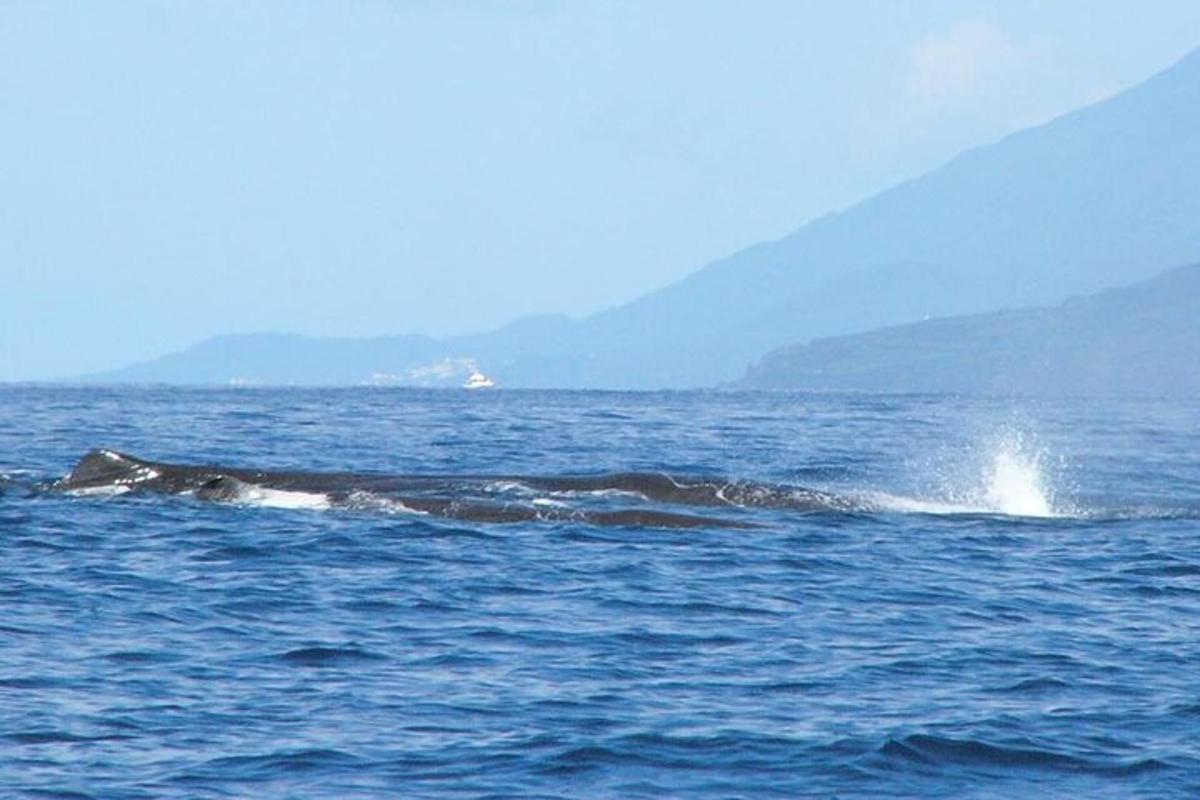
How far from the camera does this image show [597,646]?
66.1ft

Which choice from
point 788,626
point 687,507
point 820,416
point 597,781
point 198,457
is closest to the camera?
point 597,781

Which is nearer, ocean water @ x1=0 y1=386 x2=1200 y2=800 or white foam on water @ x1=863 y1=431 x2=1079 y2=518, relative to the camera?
ocean water @ x1=0 y1=386 x2=1200 y2=800

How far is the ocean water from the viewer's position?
15.6 meters

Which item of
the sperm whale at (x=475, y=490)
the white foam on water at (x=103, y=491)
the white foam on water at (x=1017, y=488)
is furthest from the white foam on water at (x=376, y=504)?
the white foam on water at (x=1017, y=488)

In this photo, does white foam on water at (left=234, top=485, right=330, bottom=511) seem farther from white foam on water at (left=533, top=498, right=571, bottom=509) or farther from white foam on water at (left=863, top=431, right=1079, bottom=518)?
white foam on water at (left=863, top=431, right=1079, bottom=518)

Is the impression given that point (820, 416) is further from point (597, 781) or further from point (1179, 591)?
point (597, 781)

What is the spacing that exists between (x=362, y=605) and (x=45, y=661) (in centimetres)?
436

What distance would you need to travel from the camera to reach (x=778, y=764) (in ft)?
51.5

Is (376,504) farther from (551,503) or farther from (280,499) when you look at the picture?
(551,503)

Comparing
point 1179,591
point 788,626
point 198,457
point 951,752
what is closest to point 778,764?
point 951,752

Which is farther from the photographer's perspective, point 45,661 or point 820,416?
point 820,416

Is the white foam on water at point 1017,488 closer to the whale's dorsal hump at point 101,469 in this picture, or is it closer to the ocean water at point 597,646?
the ocean water at point 597,646

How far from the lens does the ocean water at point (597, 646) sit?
51.0 ft

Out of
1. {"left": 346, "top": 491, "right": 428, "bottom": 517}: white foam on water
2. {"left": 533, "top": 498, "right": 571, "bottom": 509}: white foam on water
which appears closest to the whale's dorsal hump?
{"left": 346, "top": 491, "right": 428, "bottom": 517}: white foam on water
